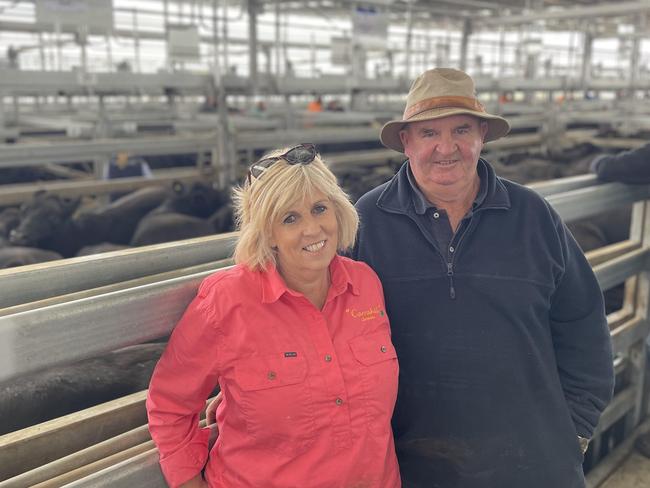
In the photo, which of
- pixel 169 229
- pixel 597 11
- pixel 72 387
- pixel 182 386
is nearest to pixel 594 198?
pixel 182 386

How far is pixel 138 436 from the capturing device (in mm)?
1645

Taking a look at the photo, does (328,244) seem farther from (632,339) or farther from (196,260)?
(632,339)

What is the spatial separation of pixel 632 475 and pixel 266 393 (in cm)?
236

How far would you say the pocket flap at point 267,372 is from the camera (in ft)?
5.10

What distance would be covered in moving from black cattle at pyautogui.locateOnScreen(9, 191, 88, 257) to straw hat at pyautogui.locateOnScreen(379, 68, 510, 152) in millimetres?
4859

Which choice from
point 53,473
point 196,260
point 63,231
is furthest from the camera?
point 63,231

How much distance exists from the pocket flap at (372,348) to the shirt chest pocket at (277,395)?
5.8 inches

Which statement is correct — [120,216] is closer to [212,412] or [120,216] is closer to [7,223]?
[7,223]

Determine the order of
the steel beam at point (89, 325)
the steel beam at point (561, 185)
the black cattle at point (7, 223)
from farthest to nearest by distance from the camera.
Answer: the black cattle at point (7, 223)
the steel beam at point (561, 185)
the steel beam at point (89, 325)

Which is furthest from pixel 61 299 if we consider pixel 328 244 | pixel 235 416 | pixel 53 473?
pixel 328 244

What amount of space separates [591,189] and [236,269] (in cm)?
182

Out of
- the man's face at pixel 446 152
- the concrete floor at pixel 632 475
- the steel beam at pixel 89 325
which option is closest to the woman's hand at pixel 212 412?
the steel beam at pixel 89 325

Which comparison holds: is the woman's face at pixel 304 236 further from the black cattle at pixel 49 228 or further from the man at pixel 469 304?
the black cattle at pixel 49 228

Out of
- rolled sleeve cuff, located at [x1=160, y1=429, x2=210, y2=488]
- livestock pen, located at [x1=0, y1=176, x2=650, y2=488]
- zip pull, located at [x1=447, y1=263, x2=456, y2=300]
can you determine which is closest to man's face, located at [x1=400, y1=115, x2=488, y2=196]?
zip pull, located at [x1=447, y1=263, x2=456, y2=300]
